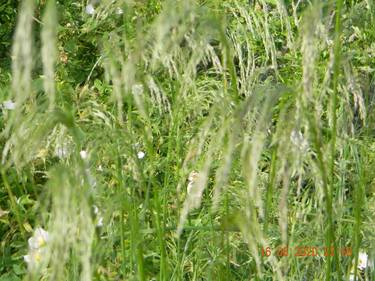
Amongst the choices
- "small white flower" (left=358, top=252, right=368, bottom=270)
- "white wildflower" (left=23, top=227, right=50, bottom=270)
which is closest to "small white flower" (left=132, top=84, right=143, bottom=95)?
"white wildflower" (left=23, top=227, right=50, bottom=270)

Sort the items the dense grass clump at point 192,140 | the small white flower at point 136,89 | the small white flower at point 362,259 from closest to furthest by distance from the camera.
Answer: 1. the dense grass clump at point 192,140
2. the small white flower at point 136,89
3. the small white flower at point 362,259

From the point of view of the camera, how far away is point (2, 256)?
2.26m

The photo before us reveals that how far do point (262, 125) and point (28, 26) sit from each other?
0.91 ft

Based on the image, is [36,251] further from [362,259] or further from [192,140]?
[362,259]

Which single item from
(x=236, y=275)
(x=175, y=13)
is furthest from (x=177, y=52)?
(x=236, y=275)

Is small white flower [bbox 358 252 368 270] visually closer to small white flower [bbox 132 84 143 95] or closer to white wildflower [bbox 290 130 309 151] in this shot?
small white flower [bbox 132 84 143 95]

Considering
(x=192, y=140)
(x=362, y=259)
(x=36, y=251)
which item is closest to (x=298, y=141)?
(x=192, y=140)

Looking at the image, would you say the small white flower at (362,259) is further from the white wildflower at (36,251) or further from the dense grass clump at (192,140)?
the white wildflower at (36,251)

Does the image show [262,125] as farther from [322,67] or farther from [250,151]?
[322,67]

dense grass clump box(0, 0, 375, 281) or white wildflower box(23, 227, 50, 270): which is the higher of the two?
dense grass clump box(0, 0, 375, 281)

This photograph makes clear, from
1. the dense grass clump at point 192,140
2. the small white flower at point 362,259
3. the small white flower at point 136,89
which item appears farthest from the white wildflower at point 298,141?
the small white flower at point 362,259

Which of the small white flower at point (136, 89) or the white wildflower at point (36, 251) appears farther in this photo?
the small white flower at point (136, 89)

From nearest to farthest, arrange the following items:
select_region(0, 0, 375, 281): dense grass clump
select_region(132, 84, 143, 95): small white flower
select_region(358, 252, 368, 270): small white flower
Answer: select_region(0, 0, 375, 281): dense grass clump
select_region(132, 84, 143, 95): small white flower
select_region(358, 252, 368, 270): small white flower

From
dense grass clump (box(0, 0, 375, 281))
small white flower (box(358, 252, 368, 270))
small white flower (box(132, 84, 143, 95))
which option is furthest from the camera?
small white flower (box(358, 252, 368, 270))
